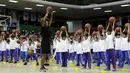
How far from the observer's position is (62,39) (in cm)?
1465

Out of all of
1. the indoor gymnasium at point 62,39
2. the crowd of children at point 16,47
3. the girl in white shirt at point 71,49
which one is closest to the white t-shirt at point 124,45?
the indoor gymnasium at point 62,39

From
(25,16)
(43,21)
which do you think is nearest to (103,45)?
(43,21)

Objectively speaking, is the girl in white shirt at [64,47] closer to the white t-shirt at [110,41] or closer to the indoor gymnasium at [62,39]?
the indoor gymnasium at [62,39]

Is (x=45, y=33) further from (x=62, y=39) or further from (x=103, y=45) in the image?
(x=103, y=45)

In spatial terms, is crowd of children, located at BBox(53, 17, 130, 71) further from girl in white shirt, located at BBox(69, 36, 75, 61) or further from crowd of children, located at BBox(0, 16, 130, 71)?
girl in white shirt, located at BBox(69, 36, 75, 61)

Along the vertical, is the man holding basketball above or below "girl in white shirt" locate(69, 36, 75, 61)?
above

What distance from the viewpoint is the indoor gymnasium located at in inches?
440

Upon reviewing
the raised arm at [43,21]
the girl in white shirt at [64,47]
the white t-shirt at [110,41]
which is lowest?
the girl in white shirt at [64,47]

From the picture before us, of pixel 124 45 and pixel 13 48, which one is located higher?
pixel 124 45

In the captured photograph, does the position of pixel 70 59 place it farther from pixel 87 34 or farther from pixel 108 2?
pixel 108 2

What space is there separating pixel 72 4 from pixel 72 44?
590 inches

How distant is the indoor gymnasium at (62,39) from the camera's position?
36.7 ft

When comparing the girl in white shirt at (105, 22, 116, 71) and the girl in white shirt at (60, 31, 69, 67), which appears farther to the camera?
the girl in white shirt at (60, 31, 69, 67)

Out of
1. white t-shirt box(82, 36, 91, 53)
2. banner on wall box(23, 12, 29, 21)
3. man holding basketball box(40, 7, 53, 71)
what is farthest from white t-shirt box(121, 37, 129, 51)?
banner on wall box(23, 12, 29, 21)
